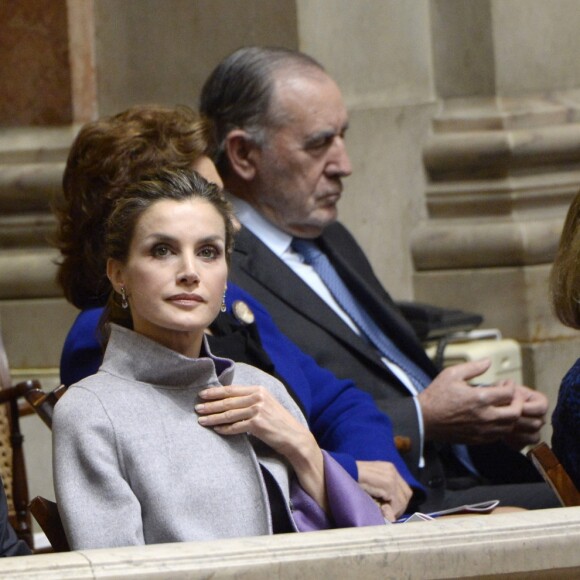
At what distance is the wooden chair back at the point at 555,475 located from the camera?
281 centimetres

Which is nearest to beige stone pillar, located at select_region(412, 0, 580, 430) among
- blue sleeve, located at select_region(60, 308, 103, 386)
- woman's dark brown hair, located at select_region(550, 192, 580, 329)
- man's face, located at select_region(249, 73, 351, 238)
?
man's face, located at select_region(249, 73, 351, 238)

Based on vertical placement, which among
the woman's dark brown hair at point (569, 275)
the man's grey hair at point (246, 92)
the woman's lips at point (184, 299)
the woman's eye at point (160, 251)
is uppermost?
the man's grey hair at point (246, 92)

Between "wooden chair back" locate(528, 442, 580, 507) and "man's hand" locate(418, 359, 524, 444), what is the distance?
3.51 feet

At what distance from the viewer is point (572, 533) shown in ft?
7.04

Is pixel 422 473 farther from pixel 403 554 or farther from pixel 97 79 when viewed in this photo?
pixel 97 79

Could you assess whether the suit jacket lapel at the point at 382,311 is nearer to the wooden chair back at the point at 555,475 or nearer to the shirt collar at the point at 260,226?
the shirt collar at the point at 260,226

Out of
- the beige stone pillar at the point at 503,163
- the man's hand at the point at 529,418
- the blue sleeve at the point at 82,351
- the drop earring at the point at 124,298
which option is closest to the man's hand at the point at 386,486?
the blue sleeve at the point at 82,351

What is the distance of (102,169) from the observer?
3.16m

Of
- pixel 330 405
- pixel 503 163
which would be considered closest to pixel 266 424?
pixel 330 405

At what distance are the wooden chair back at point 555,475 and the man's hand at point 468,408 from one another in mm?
1071

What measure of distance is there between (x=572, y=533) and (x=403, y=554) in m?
0.26

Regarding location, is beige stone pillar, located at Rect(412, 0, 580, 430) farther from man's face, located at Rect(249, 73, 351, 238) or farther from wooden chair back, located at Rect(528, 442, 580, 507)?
wooden chair back, located at Rect(528, 442, 580, 507)

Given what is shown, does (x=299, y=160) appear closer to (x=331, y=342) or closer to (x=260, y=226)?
(x=260, y=226)

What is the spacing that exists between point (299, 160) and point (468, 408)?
32.5 inches
